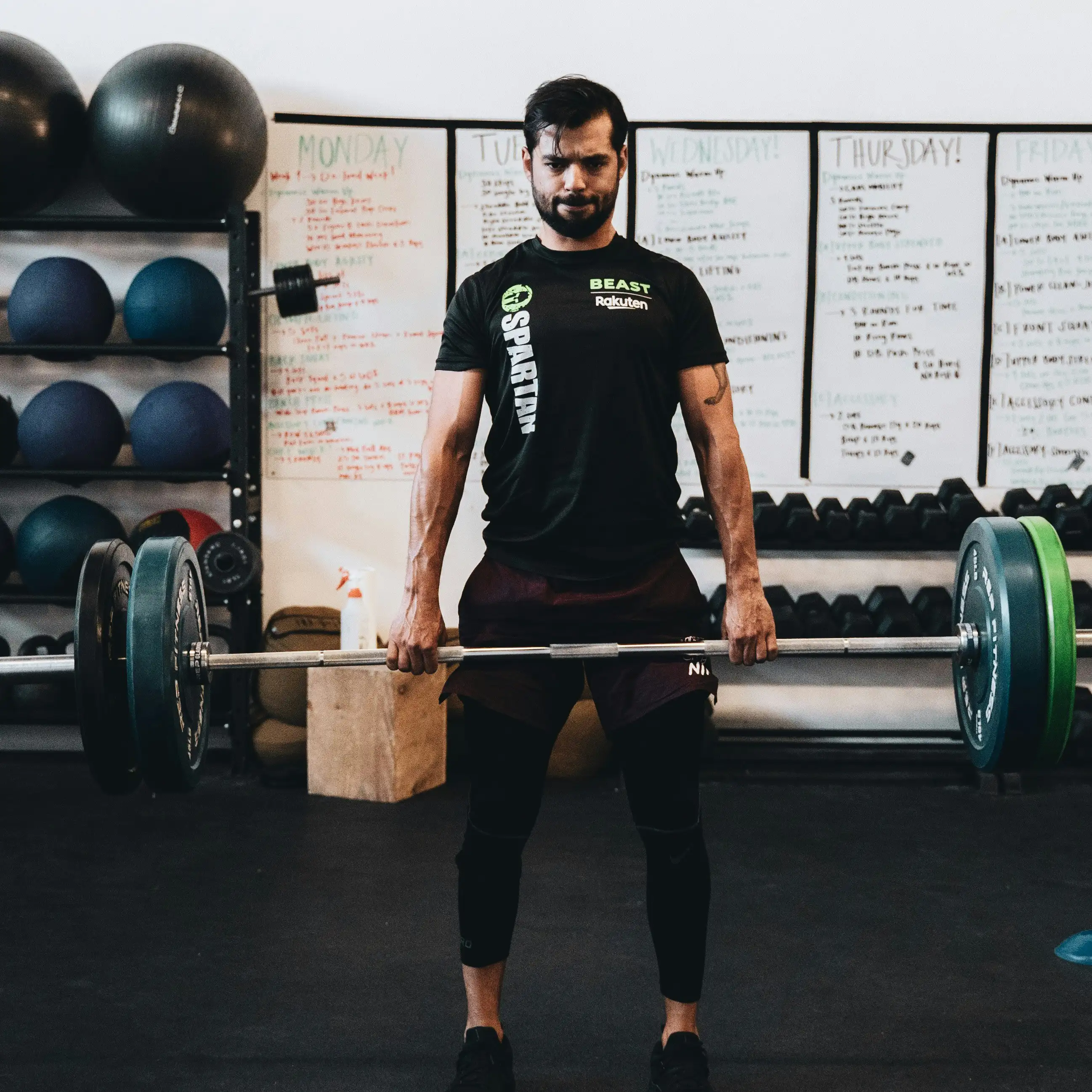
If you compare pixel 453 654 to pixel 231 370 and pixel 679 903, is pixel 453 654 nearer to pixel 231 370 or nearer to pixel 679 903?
pixel 679 903

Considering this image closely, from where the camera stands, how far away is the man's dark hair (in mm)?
1515

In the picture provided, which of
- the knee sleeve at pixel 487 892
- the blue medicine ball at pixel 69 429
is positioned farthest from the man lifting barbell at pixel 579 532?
the blue medicine ball at pixel 69 429

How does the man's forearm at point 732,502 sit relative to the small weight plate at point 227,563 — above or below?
above

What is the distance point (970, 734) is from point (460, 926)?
31.1 inches

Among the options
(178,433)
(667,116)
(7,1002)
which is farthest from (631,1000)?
(667,116)

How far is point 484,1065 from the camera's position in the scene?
5.27 ft

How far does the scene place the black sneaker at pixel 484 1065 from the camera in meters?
1.60

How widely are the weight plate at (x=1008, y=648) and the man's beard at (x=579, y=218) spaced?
68cm

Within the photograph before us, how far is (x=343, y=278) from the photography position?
3449 millimetres

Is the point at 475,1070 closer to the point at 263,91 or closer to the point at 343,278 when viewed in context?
the point at 343,278

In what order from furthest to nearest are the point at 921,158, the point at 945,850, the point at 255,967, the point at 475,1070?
the point at 921,158 < the point at 945,850 < the point at 255,967 < the point at 475,1070

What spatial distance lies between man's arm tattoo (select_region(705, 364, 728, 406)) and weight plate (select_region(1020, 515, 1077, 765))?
46 centimetres

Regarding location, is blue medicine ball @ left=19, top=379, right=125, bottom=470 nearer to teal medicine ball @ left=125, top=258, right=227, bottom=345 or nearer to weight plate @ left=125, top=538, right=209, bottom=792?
teal medicine ball @ left=125, top=258, right=227, bottom=345

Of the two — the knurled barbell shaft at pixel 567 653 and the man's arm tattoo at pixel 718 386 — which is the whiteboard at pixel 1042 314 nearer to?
the knurled barbell shaft at pixel 567 653
